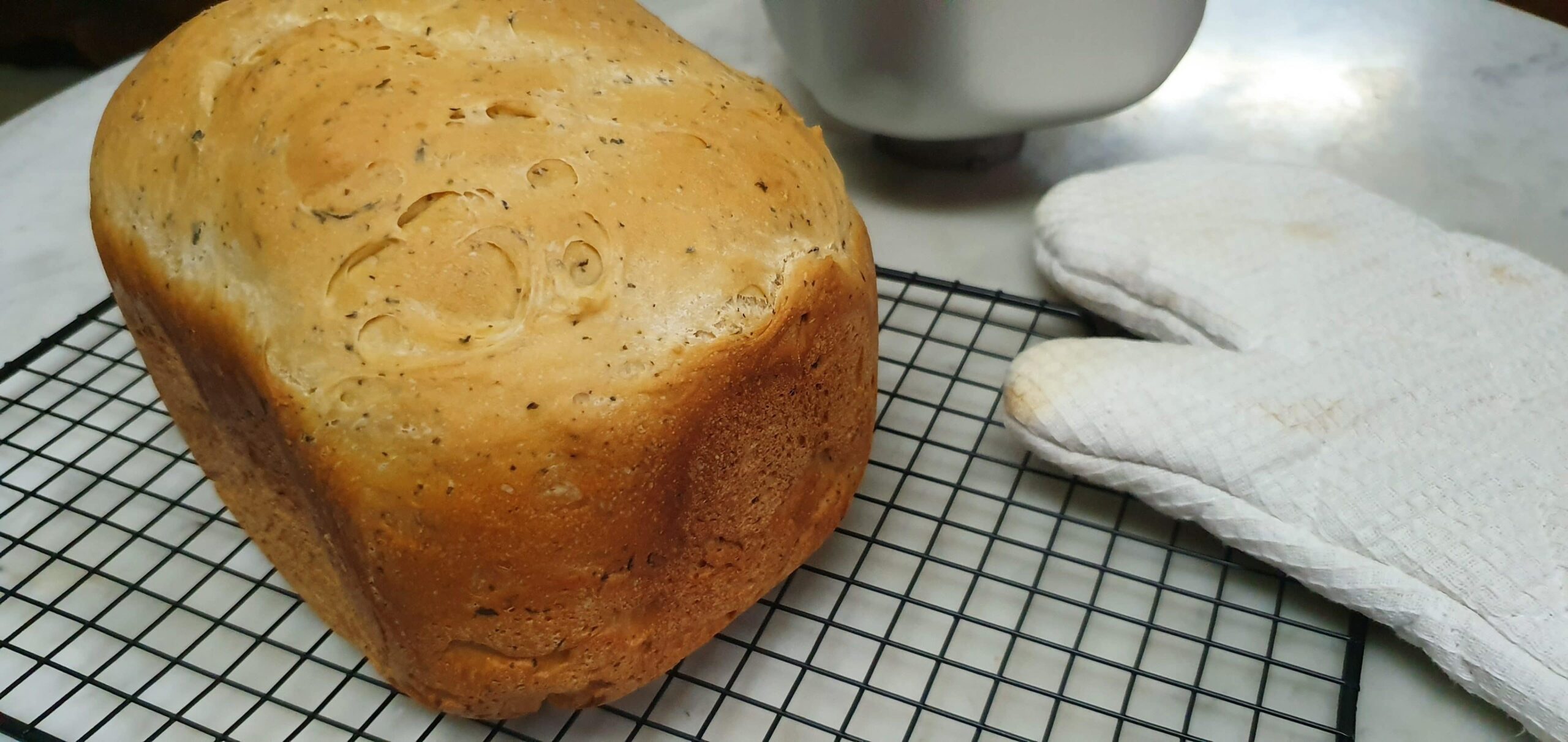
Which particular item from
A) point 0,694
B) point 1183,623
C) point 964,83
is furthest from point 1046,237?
point 0,694

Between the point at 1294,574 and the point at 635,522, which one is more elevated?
the point at 635,522

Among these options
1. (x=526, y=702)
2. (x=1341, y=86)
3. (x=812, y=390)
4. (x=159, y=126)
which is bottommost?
(x=1341, y=86)

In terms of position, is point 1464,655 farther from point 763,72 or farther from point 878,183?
point 763,72

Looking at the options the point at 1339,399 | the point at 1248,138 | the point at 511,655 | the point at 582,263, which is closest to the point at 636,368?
the point at 582,263

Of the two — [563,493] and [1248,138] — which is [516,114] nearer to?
[563,493]

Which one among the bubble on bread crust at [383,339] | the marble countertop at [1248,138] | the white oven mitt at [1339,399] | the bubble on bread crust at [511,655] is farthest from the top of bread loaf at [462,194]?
the marble countertop at [1248,138]

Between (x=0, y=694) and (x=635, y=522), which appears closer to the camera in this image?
(x=635, y=522)

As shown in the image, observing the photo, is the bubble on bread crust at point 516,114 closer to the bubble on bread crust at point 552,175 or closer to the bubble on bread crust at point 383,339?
the bubble on bread crust at point 552,175
